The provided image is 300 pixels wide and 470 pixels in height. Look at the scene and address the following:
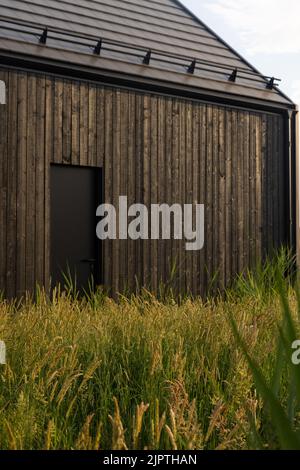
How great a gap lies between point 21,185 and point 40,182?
0.29 meters

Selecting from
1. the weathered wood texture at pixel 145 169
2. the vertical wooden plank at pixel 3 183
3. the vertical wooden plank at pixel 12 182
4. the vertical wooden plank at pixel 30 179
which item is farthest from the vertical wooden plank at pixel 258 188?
the vertical wooden plank at pixel 3 183

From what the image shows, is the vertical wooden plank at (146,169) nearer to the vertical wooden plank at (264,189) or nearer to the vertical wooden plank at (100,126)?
the vertical wooden plank at (100,126)

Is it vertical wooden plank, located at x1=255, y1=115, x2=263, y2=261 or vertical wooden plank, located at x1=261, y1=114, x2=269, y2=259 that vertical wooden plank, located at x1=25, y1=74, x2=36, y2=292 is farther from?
vertical wooden plank, located at x1=261, y1=114, x2=269, y2=259

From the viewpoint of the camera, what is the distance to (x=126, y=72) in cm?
1093

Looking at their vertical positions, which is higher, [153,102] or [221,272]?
[153,102]

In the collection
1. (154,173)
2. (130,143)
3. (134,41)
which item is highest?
(134,41)

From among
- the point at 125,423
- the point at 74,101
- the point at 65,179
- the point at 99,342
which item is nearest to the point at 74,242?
the point at 65,179

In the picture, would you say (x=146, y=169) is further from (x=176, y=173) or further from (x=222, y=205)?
(x=222, y=205)

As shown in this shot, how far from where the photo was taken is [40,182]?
33.2ft

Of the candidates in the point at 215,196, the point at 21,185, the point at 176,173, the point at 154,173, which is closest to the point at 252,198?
the point at 215,196

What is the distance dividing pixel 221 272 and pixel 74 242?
2800mm

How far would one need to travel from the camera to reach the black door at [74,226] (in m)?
10.3
